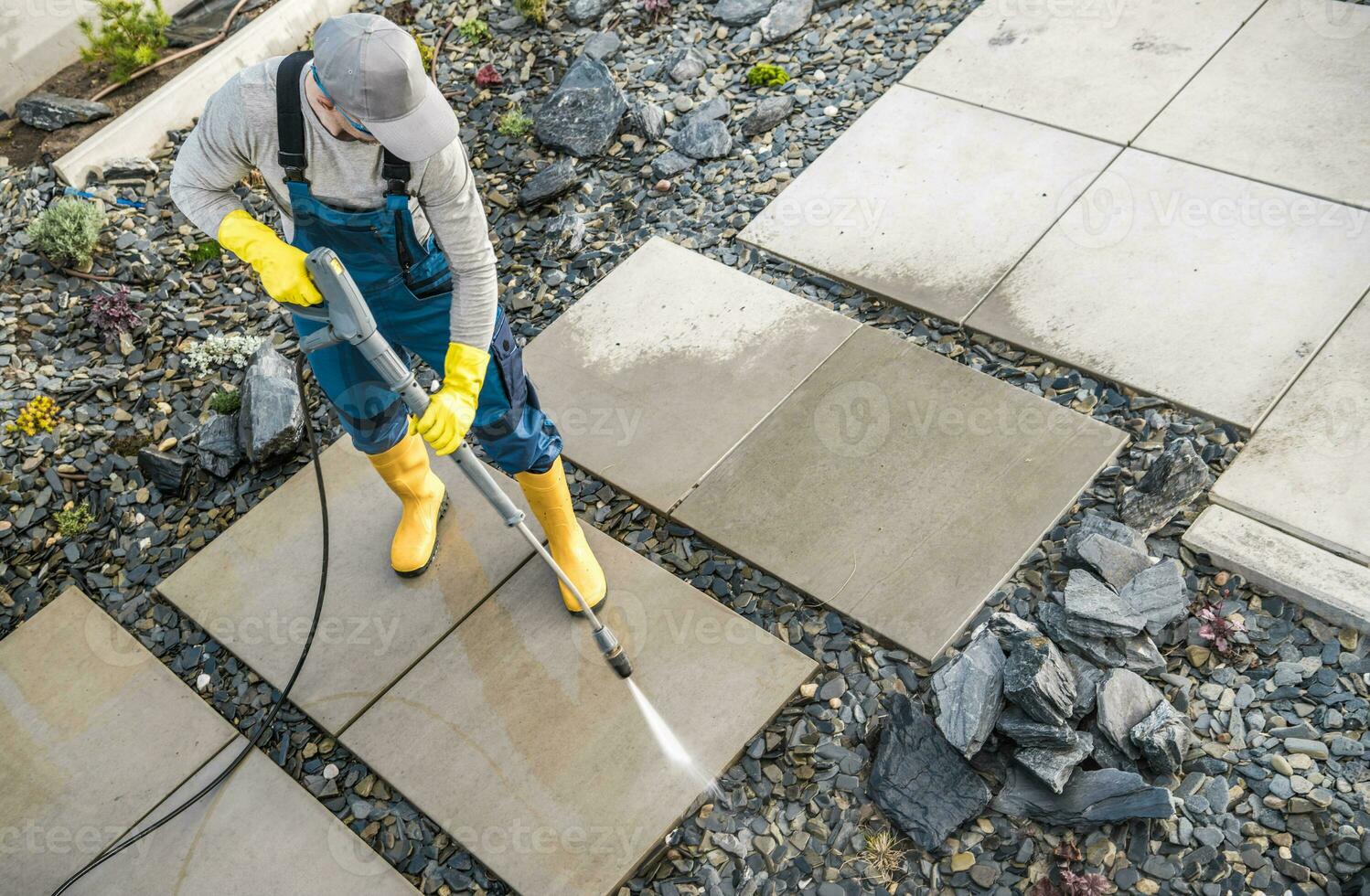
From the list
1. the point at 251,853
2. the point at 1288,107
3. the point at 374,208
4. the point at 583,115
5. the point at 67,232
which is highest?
the point at 374,208

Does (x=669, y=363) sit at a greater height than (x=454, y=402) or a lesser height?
lesser

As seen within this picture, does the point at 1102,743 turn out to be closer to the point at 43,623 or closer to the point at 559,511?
the point at 559,511

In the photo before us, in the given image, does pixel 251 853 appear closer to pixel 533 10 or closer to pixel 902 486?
pixel 902 486

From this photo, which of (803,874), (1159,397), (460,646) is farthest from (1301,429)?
(460,646)

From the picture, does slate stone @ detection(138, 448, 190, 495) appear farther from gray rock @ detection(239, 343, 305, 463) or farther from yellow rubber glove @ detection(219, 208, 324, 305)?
yellow rubber glove @ detection(219, 208, 324, 305)

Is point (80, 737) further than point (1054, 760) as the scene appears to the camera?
Yes

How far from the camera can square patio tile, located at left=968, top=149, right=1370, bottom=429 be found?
3.79 m

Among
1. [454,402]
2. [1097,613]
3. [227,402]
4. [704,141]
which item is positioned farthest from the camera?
[704,141]

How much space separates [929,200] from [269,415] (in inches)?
109

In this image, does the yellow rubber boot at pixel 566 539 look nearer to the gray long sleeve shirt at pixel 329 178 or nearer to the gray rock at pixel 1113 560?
the gray long sleeve shirt at pixel 329 178

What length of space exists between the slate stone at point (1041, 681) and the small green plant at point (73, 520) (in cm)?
322

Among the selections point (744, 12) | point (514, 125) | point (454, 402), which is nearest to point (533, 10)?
point (514, 125)

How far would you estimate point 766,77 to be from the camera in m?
5.08

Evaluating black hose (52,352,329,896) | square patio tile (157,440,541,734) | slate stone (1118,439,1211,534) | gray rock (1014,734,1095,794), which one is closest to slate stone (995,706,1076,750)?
gray rock (1014,734,1095,794)
